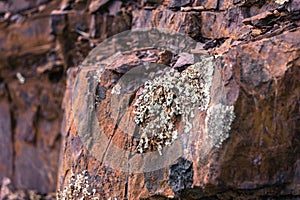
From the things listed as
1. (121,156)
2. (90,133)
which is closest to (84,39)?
(90,133)

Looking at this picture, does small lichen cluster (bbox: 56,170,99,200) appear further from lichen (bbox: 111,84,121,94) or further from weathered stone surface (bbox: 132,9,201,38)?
weathered stone surface (bbox: 132,9,201,38)

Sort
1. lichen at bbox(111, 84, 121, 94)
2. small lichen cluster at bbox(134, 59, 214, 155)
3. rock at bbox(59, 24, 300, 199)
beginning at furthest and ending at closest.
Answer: lichen at bbox(111, 84, 121, 94) → small lichen cluster at bbox(134, 59, 214, 155) → rock at bbox(59, 24, 300, 199)

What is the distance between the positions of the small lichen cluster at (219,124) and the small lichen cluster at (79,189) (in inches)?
60.8

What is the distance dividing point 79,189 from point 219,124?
6.06 feet

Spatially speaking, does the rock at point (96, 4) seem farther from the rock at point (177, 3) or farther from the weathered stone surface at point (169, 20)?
the rock at point (177, 3)

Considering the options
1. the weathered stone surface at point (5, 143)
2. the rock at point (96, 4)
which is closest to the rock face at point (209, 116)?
the rock at point (96, 4)

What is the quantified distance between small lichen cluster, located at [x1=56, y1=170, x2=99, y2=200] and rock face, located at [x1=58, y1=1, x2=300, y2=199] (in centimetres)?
6

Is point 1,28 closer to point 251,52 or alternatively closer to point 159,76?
point 159,76

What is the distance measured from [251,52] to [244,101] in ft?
1.39

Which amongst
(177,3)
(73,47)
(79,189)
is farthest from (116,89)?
(73,47)

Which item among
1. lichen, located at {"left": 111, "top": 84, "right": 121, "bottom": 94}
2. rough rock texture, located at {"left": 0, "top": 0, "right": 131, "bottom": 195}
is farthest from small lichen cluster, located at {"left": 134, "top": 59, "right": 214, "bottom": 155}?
rough rock texture, located at {"left": 0, "top": 0, "right": 131, "bottom": 195}

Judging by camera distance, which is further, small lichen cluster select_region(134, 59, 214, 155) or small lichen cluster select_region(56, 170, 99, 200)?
small lichen cluster select_region(56, 170, 99, 200)

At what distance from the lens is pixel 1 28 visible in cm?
902

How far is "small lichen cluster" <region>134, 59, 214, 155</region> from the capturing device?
14.6ft
